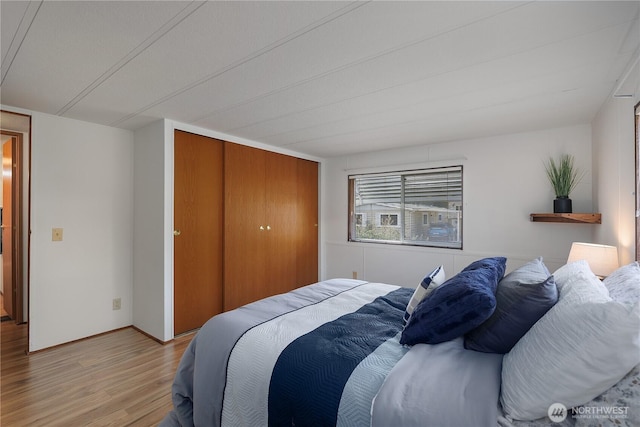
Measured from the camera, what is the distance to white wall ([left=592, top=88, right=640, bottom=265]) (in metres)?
1.93

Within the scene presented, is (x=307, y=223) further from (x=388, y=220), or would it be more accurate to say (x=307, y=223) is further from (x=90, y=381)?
(x=90, y=381)

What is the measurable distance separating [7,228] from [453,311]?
501 cm

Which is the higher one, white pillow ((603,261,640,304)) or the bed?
white pillow ((603,261,640,304))

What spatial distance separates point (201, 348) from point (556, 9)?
8.14 feet

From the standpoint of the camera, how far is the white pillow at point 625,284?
41.7 inches

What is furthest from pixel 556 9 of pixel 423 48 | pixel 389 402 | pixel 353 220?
pixel 353 220

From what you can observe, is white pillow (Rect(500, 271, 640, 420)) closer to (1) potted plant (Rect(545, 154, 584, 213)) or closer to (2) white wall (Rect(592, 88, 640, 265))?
(2) white wall (Rect(592, 88, 640, 265))

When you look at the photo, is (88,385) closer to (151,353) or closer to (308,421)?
(151,353)

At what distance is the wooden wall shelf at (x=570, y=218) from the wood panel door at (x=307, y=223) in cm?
291

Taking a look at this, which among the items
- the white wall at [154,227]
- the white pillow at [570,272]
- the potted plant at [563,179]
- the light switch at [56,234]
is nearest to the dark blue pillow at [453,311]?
the white pillow at [570,272]

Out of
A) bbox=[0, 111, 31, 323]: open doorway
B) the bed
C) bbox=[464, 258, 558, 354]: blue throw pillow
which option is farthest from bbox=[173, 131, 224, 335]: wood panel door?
bbox=[464, 258, 558, 354]: blue throw pillow

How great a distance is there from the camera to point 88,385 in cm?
223

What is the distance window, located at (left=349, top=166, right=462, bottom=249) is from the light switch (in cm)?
354
